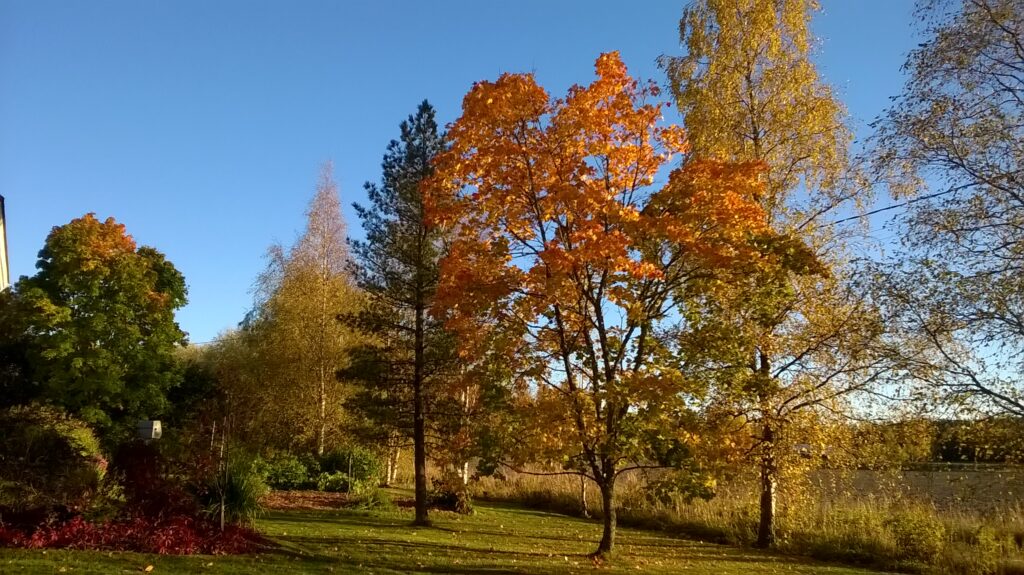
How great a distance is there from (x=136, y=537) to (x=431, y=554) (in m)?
4.32

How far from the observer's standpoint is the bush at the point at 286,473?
20.9m

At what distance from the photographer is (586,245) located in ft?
28.8

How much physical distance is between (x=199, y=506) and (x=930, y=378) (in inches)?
429

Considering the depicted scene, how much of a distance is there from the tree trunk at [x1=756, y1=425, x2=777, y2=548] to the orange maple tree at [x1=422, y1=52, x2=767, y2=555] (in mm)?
2813

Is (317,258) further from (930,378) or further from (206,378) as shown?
(930,378)

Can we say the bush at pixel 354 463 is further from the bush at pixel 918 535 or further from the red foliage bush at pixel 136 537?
the bush at pixel 918 535

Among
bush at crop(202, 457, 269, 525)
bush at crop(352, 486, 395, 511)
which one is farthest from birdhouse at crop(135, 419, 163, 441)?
bush at crop(352, 486, 395, 511)

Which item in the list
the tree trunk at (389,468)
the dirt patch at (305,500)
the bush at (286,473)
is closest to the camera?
the dirt patch at (305,500)

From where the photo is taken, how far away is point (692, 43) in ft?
47.2

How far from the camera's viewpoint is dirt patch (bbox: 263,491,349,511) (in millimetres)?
16552

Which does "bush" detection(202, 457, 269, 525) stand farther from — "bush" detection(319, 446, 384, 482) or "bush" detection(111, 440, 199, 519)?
"bush" detection(319, 446, 384, 482)

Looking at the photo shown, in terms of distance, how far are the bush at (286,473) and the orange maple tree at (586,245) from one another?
13.8 metres

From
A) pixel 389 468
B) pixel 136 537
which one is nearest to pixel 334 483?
pixel 389 468

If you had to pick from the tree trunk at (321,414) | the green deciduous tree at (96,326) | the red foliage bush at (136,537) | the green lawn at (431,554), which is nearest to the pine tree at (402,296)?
the green lawn at (431,554)
